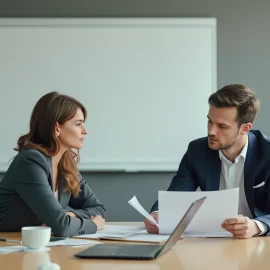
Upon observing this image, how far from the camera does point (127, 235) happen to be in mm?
1999

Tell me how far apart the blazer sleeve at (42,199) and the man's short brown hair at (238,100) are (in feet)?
2.64

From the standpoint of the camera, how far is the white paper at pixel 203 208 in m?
1.93

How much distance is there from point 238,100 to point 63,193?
2.86 feet

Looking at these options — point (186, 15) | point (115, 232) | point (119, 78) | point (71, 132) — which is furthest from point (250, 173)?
point (186, 15)

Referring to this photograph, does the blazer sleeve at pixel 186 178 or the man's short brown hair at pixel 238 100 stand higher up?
the man's short brown hair at pixel 238 100

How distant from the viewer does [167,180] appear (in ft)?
12.7

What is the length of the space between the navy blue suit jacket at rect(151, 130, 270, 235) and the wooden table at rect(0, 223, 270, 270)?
0.57 metres

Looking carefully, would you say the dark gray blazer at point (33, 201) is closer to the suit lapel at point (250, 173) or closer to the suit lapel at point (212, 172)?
the suit lapel at point (212, 172)

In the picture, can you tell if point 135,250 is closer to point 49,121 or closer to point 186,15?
point 49,121

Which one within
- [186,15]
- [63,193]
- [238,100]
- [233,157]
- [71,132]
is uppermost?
[186,15]

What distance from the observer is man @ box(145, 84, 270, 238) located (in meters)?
2.41

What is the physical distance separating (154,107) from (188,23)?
62 cm

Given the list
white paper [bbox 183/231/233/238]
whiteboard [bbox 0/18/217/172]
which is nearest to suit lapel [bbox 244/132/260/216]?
white paper [bbox 183/231/233/238]

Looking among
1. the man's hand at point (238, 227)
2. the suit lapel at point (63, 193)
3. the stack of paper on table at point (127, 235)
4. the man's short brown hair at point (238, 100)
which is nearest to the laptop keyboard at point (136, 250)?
the stack of paper on table at point (127, 235)
